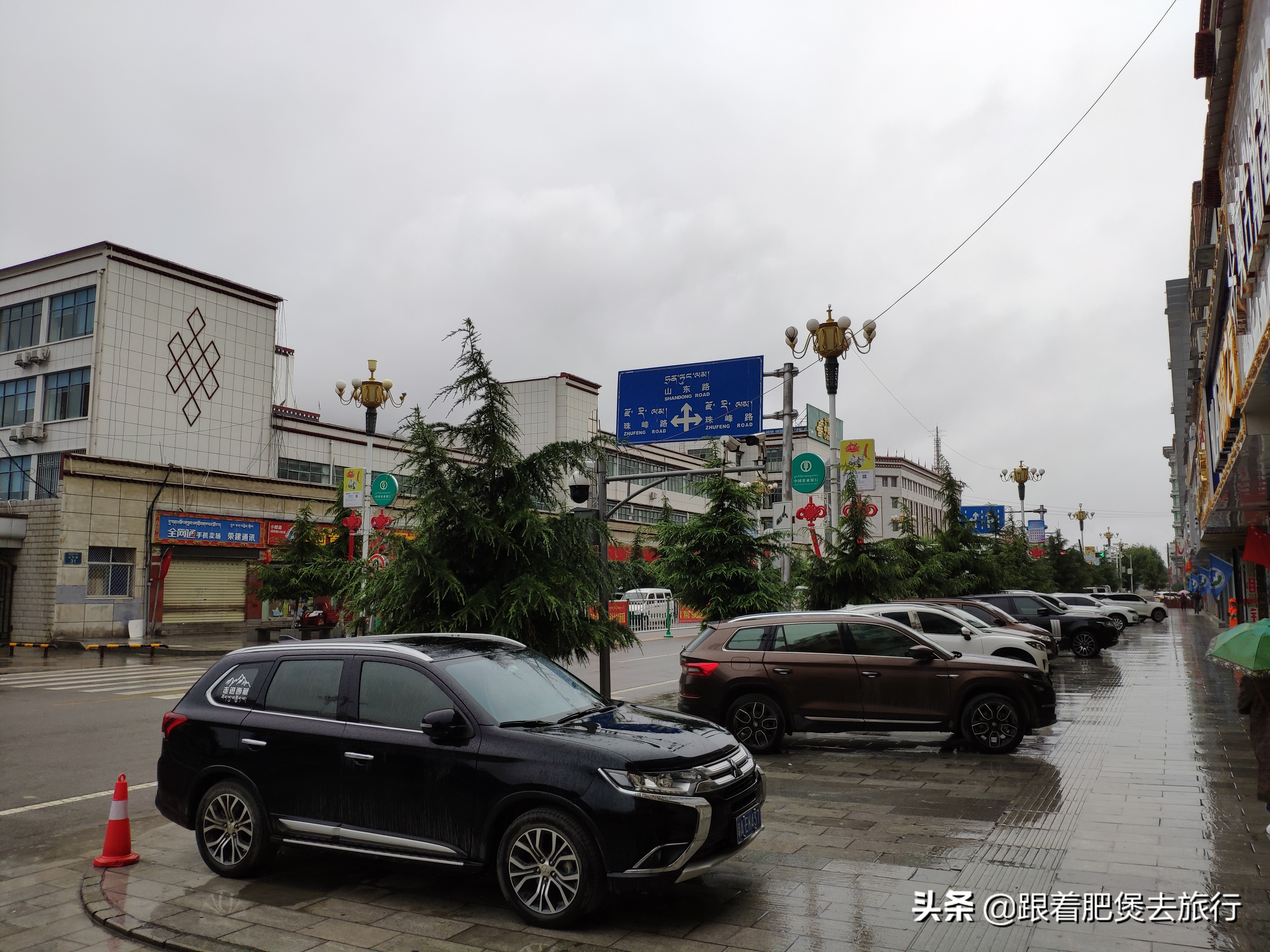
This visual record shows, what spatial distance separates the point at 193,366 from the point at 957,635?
33.9m

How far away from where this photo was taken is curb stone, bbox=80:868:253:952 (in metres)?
5.22

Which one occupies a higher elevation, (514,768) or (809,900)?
(514,768)

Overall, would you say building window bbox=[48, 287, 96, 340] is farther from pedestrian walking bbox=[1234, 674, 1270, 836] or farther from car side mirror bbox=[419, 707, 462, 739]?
pedestrian walking bbox=[1234, 674, 1270, 836]

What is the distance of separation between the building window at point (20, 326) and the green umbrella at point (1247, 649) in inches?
1634

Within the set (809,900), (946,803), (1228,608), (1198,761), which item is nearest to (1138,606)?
(1228,608)

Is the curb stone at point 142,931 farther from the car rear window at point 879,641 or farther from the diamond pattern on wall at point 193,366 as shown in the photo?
the diamond pattern on wall at point 193,366

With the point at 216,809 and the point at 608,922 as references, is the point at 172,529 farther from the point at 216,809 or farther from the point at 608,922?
the point at 608,922

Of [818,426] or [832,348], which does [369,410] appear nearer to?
[832,348]

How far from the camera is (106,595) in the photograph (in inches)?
1291

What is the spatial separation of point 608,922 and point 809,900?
129 centimetres

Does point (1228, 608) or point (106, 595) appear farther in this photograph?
point (1228, 608)

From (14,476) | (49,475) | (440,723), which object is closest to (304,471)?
(49,475)

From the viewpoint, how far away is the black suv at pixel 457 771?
5.32 meters

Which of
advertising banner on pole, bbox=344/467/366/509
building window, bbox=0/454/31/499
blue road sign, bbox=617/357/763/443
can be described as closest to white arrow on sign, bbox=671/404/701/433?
blue road sign, bbox=617/357/763/443
